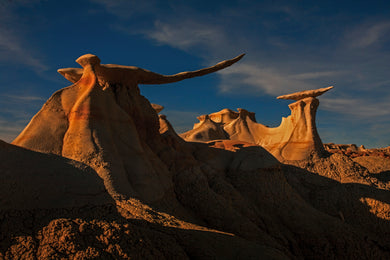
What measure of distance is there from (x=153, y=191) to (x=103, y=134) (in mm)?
1414

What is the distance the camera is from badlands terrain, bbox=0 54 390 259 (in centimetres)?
298

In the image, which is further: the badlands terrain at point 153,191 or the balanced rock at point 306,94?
the balanced rock at point 306,94

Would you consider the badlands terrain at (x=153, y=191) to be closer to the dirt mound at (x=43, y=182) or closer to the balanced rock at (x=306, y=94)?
the dirt mound at (x=43, y=182)

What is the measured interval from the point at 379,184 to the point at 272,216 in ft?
18.5

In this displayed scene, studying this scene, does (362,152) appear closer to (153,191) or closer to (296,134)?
(296,134)

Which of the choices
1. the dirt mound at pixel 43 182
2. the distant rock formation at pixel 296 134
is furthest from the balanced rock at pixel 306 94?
the dirt mound at pixel 43 182

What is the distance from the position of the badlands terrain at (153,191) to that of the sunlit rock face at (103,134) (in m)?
0.02

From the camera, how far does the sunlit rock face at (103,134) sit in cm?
571

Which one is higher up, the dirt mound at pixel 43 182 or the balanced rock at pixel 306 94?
the balanced rock at pixel 306 94

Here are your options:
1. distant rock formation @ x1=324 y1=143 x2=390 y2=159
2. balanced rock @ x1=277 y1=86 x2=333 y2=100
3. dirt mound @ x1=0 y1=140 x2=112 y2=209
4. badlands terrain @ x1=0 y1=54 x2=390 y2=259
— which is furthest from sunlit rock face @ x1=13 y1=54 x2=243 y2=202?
→ distant rock formation @ x1=324 y1=143 x2=390 y2=159

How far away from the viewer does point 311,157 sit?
13656 millimetres

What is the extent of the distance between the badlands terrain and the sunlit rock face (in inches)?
0.9

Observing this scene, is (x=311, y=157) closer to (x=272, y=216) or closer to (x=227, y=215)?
(x=272, y=216)

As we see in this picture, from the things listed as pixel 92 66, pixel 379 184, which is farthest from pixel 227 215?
pixel 379 184
